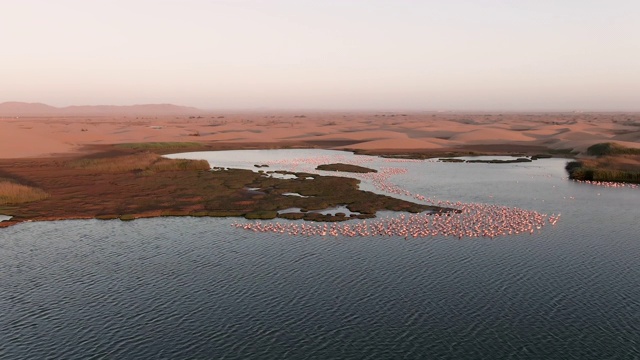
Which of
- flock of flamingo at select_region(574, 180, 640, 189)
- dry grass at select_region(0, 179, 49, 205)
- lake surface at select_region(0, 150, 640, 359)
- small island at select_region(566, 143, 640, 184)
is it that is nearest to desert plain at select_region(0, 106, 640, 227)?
dry grass at select_region(0, 179, 49, 205)

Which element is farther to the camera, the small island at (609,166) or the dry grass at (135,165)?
the dry grass at (135,165)

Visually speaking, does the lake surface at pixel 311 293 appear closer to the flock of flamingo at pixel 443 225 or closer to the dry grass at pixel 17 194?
the flock of flamingo at pixel 443 225

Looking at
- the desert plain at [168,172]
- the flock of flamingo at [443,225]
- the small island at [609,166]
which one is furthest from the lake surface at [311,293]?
the small island at [609,166]

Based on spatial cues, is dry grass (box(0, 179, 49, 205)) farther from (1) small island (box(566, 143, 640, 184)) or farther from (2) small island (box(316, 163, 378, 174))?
(1) small island (box(566, 143, 640, 184))

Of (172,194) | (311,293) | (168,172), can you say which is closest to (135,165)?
(168,172)

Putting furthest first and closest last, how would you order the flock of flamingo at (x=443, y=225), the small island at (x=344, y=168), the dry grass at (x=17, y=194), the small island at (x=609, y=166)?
1. the small island at (x=344, y=168)
2. the small island at (x=609, y=166)
3. the dry grass at (x=17, y=194)
4. the flock of flamingo at (x=443, y=225)

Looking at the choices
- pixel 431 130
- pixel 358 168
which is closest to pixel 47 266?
pixel 358 168
